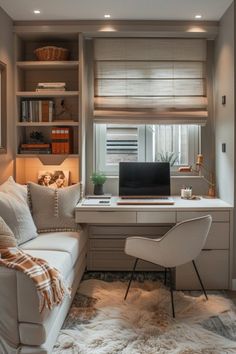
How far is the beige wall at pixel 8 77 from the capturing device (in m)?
3.36

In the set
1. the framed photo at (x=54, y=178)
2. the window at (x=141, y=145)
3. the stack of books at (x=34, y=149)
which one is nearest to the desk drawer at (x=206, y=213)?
the window at (x=141, y=145)

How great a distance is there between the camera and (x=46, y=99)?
3836 mm

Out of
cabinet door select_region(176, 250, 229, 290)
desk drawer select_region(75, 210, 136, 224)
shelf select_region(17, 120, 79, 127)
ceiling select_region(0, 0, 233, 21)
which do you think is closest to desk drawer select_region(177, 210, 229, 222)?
cabinet door select_region(176, 250, 229, 290)

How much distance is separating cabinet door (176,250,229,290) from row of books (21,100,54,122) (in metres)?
1.95

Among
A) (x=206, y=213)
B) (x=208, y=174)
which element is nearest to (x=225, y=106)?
(x=208, y=174)

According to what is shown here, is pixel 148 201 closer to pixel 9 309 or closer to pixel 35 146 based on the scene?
pixel 35 146

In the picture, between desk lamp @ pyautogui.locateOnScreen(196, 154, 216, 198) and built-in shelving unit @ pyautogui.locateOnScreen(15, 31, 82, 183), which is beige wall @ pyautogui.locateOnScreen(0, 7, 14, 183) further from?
desk lamp @ pyautogui.locateOnScreen(196, 154, 216, 198)

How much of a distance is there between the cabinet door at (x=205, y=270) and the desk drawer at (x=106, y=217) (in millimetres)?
620

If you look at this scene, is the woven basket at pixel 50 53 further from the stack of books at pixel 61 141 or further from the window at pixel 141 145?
the window at pixel 141 145

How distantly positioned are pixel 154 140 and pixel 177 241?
1.56 m

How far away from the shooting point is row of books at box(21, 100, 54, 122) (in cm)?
375

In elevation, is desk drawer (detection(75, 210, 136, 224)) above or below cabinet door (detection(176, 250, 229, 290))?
above

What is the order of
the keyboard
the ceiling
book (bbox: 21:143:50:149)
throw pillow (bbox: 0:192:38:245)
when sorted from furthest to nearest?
book (bbox: 21:143:50:149) → the keyboard → the ceiling → throw pillow (bbox: 0:192:38:245)

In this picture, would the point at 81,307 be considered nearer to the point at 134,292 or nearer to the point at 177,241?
the point at 134,292
